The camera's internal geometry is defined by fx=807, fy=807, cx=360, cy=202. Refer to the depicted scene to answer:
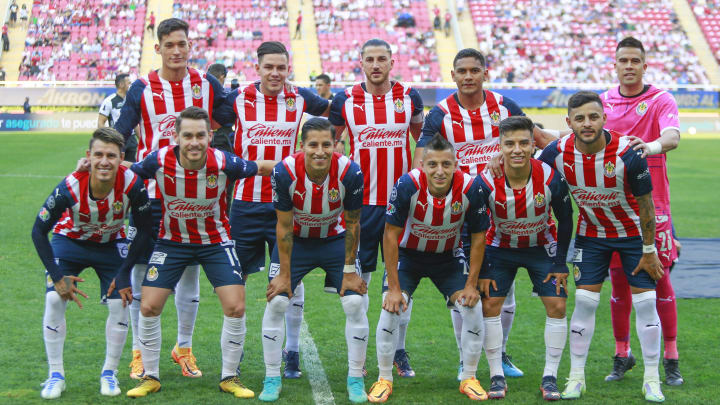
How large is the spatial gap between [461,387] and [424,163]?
150 cm

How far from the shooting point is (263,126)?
6027 mm

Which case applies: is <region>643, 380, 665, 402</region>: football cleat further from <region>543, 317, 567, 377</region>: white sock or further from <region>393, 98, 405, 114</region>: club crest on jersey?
<region>393, 98, 405, 114</region>: club crest on jersey

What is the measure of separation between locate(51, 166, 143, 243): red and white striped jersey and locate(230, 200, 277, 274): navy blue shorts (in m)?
0.85

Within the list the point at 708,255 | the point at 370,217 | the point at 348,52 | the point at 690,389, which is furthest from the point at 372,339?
the point at 348,52

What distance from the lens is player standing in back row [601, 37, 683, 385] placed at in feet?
18.6

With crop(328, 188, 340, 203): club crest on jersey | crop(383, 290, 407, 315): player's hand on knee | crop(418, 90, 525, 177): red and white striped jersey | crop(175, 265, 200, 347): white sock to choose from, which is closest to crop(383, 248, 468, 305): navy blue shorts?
crop(383, 290, 407, 315): player's hand on knee

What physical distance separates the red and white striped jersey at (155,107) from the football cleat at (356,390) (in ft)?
6.42

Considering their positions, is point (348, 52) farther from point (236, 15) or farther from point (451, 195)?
point (451, 195)

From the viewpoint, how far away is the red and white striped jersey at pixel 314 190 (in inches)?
210

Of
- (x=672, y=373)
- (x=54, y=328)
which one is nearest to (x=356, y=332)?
(x=54, y=328)

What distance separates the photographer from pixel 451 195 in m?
5.29

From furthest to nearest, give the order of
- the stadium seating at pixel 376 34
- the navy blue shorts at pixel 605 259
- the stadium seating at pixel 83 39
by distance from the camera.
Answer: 1. the stadium seating at pixel 376 34
2. the stadium seating at pixel 83 39
3. the navy blue shorts at pixel 605 259

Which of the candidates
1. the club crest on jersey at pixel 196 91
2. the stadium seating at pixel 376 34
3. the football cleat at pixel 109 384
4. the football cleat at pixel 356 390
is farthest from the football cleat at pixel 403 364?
the stadium seating at pixel 376 34

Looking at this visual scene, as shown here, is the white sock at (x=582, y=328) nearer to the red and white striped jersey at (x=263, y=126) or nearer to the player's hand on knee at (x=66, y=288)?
the red and white striped jersey at (x=263, y=126)
